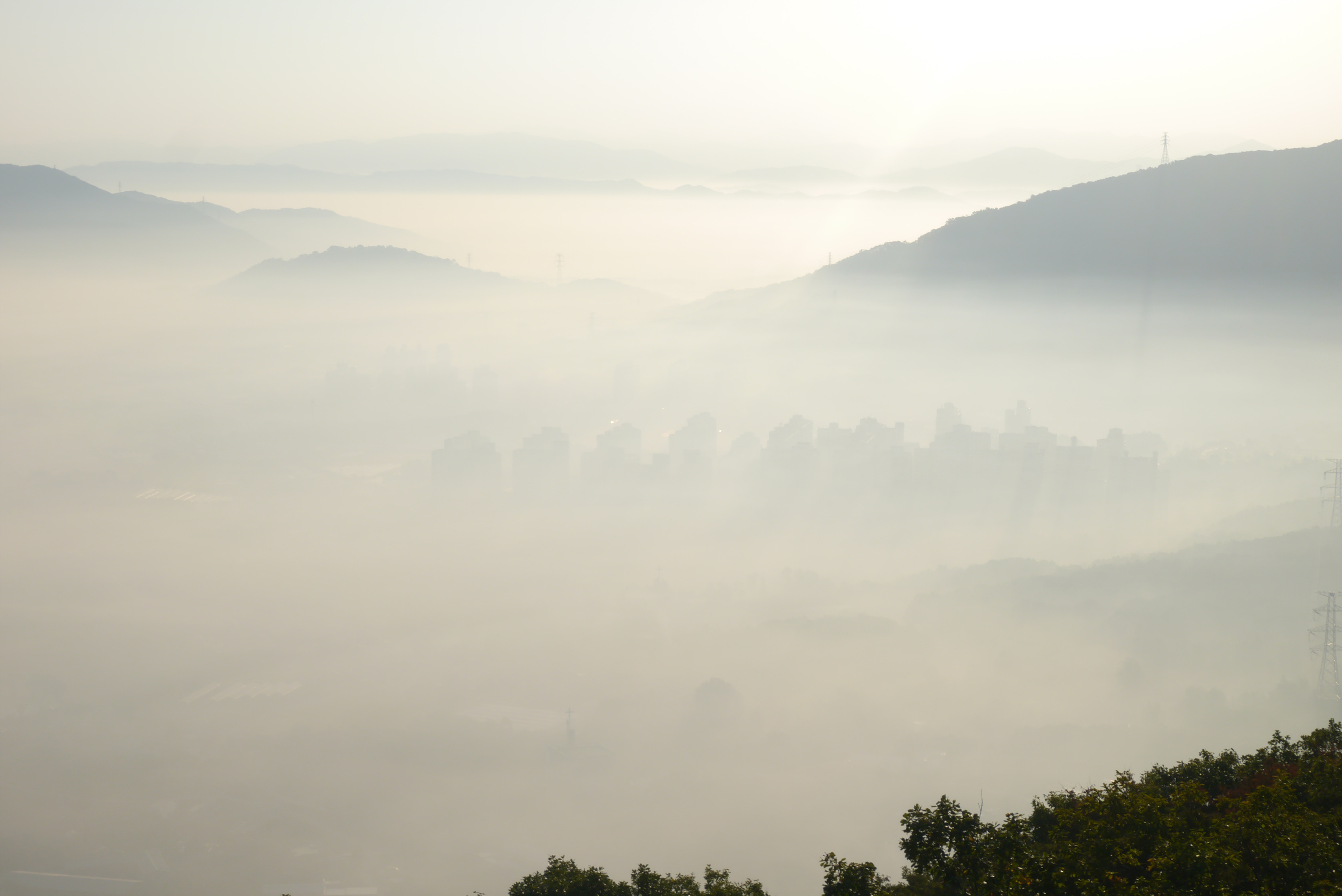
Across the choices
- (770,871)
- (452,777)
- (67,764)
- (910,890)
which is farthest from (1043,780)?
(67,764)

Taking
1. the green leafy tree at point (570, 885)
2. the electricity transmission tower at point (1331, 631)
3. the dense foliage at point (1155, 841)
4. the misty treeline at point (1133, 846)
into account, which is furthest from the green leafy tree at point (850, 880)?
the electricity transmission tower at point (1331, 631)

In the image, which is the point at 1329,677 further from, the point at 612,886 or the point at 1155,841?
the point at 612,886

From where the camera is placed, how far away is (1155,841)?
32.8 meters

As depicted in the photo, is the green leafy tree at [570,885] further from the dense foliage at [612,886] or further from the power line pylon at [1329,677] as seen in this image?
the power line pylon at [1329,677]

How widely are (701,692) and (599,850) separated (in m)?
55.4

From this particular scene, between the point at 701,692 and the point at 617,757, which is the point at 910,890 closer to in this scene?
the point at 617,757

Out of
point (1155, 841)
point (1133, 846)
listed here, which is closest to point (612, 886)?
point (1133, 846)

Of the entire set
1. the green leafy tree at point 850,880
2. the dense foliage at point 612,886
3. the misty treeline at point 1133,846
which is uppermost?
the misty treeline at point 1133,846

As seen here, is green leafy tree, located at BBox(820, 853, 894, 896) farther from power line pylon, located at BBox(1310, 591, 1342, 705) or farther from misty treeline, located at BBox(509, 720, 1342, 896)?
power line pylon, located at BBox(1310, 591, 1342, 705)

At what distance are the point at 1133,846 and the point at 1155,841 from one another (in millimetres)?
915

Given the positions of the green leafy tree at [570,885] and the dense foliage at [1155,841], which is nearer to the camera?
the dense foliage at [1155,841]

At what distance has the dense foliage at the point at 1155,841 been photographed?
28484mm

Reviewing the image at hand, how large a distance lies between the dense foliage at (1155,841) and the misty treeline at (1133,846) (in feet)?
0.19

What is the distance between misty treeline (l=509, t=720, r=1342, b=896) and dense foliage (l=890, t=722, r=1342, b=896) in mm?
58
